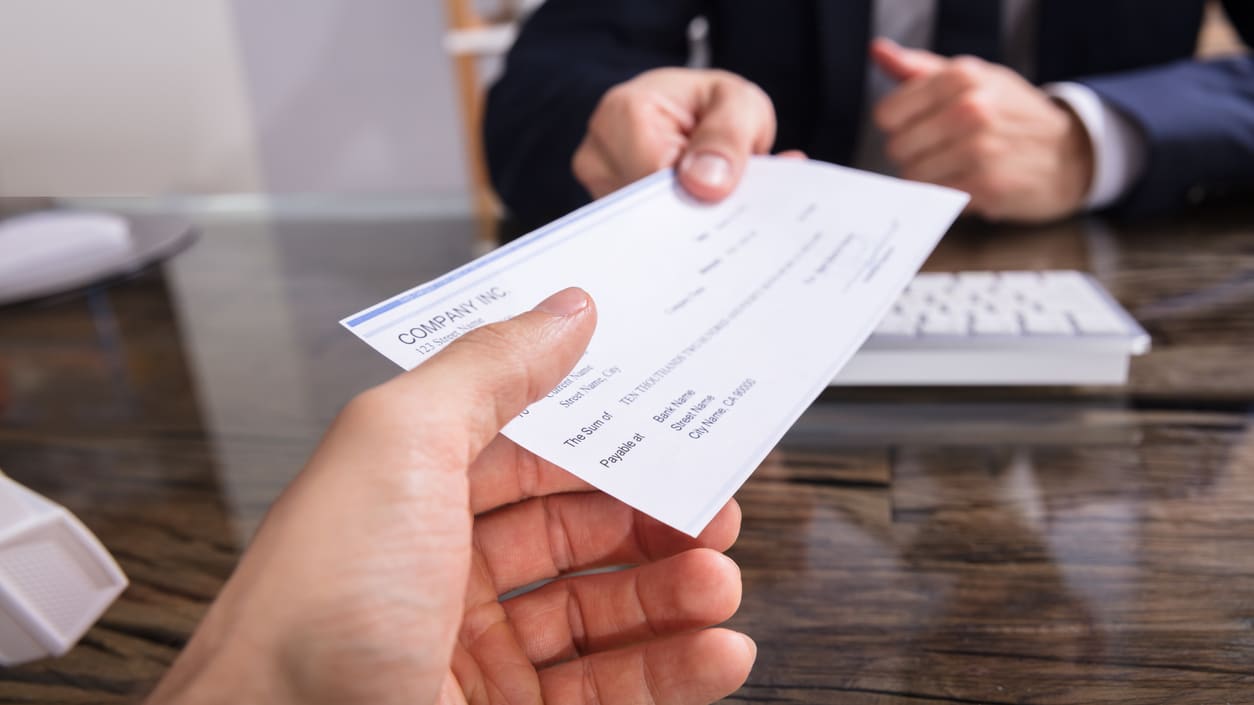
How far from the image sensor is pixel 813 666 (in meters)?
0.28

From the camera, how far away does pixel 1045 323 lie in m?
0.44

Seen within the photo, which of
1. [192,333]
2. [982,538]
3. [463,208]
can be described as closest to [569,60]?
[463,208]

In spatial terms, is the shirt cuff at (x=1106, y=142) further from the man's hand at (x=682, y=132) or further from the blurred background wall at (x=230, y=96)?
the blurred background wall at (x=230, y=96)

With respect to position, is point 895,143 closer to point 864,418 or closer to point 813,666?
point 864,418

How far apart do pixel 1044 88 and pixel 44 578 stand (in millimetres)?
926

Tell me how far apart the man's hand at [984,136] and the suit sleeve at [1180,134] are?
43mm

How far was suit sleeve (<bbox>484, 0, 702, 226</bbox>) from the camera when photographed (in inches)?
30.8

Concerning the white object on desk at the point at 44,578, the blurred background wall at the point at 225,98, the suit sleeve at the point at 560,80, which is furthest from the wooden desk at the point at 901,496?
the blurred background wall at the point at 225,98

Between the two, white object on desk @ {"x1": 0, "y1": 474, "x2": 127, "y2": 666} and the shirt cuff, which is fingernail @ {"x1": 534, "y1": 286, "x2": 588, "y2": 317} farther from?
the shirt cuff

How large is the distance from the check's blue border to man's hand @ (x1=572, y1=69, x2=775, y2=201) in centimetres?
4

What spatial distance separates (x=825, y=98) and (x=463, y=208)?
0.41m

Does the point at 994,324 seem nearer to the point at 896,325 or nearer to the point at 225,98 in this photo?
the point at 896,325

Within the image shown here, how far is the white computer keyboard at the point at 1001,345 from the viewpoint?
17.0 inches

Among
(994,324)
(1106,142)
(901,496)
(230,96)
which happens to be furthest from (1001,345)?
(230,96)
